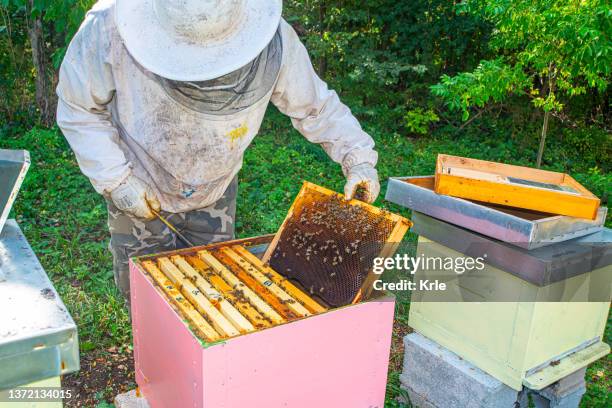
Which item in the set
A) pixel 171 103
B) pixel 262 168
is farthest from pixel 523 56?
pixel 171 103

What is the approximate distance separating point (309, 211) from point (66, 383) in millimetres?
1702

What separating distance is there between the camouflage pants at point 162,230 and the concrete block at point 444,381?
3.71 feet

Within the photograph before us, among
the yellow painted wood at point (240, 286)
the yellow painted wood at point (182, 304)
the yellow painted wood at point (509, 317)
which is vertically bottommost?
the yellow painted wood at point (509, 317)

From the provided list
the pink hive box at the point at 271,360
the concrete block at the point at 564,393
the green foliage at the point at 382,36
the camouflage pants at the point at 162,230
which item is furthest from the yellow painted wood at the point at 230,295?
the green foliage at the point at 382,36


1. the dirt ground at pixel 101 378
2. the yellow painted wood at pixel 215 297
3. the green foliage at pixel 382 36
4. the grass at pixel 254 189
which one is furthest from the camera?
the green foliage at pixel 382 36

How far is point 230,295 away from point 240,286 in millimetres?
68

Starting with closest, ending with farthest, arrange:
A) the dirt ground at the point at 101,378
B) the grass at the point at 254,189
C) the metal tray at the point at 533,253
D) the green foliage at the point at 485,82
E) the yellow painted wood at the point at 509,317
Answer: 1. the metal tray at the point at 533,253
2. the yellow painted wood at the point at 509,317
3. the dirt ground at the point at 101,378
4. the grass at the point at 254,189
5. the green foliage at the point at 485,82

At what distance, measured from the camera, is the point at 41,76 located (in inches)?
284

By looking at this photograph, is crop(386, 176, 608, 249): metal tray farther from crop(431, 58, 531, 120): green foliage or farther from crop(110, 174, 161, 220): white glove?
crop(431, 58, 531, 120): green foliage

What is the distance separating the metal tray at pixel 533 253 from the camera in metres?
1.98

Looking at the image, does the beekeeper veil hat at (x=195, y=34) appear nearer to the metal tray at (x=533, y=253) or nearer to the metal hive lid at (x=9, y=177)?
the metal hive lid at (x=9, y=177)

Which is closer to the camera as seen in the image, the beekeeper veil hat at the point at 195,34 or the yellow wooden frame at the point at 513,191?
the beekeeper veil hat at the point at 195,34

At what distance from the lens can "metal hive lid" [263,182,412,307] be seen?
1.86 metres

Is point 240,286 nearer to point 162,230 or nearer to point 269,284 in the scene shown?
point 269,284
